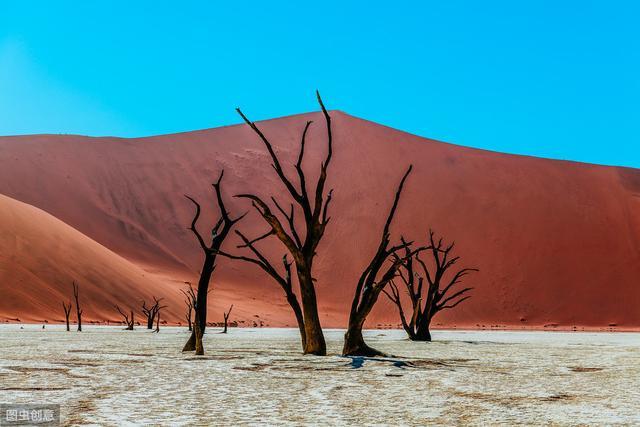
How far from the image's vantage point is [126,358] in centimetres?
1232

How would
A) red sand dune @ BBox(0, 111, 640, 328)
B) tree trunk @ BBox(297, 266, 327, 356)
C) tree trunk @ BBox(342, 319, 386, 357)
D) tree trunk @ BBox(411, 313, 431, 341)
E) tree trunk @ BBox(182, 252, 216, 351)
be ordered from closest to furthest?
1. tree trunk @ BBox(297, 266, 327, 356)
2. tree trunk @ BBox(342, 319, 386, 357)
3. tree trunk @ BBox(182, 252, 216, 351)
4. tree trunk @ BBox(411, 313, 431, 341)
5. red sand dune @ BBox(0, 111, 640, 328)

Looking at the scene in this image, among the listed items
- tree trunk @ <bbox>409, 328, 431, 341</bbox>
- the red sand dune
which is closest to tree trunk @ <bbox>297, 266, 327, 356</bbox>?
tree trunk @ <bbox>409, 328, 431, 341</bbox>

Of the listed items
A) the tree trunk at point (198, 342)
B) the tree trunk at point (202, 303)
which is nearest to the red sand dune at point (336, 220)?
the tree trunk at point (202, 303)

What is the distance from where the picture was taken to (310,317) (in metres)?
13.4

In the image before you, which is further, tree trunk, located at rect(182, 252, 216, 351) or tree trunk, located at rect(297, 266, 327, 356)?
tree trunk, located at rect(182, 252, 216, 351)

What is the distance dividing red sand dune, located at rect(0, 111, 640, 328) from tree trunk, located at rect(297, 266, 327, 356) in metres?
36.4

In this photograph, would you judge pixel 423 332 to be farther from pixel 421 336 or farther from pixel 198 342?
pixel 198 342

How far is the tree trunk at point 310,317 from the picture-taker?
1301 centimetres

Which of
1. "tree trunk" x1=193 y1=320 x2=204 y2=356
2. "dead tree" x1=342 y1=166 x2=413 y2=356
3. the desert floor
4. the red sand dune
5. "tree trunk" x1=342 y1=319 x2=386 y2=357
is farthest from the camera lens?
Answer: the red sand dune

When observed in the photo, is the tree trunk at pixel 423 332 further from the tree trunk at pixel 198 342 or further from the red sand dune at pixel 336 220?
the red sand dune at pixel 336 220

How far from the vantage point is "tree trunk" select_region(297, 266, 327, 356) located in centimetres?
1301

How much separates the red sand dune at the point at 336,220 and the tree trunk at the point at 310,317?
3640 cm

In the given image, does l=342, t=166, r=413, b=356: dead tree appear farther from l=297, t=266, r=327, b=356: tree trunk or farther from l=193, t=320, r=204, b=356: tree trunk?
l=193, t=320, r=204, b=356: tree trunk

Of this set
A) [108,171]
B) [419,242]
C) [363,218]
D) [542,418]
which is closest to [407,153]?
[363,218]
